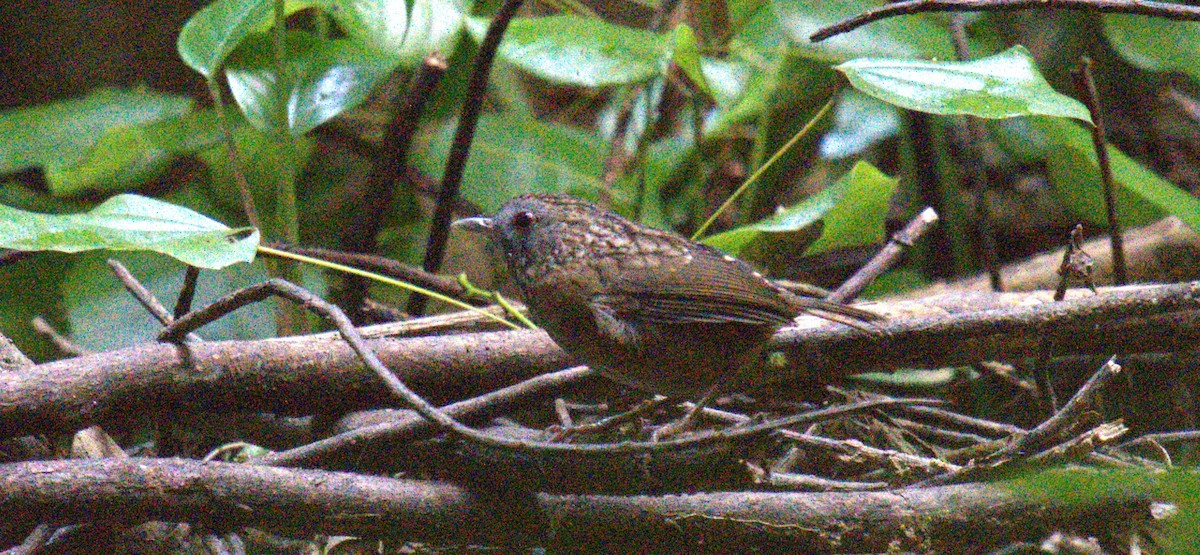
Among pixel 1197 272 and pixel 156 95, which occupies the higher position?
pixel 156 95

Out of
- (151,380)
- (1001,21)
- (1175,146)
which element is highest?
(1001,21)

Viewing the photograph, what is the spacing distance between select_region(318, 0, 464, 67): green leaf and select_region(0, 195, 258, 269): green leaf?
920 mm

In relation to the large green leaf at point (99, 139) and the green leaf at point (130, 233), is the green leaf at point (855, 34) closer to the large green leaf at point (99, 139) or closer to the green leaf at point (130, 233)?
the large green leaf at point (99, 139)

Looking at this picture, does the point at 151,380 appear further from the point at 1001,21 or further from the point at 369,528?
the point at 1001,21

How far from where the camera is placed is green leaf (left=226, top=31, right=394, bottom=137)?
9.18 feet

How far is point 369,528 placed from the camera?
66.6 inches

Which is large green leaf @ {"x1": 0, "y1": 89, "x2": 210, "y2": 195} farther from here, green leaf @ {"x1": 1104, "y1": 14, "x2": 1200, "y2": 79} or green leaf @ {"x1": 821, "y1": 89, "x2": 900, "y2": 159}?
Result: green leaf @ {"x1": 1104, "y1": 14, "x2": 1200, "y2": 79}

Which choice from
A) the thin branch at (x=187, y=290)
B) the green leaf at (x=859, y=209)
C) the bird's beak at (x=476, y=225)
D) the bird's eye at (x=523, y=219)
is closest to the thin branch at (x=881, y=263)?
the green leaf at (x=859, y=209)

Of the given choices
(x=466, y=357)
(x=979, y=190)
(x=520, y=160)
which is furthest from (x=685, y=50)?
(x=979, y=190)

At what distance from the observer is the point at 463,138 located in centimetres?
285

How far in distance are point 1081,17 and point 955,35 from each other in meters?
1.18

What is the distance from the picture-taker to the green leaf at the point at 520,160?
368 centimetres

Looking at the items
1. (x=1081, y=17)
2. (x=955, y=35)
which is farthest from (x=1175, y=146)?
(x=955, y=35)

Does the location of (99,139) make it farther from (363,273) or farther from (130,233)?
(130,233)
